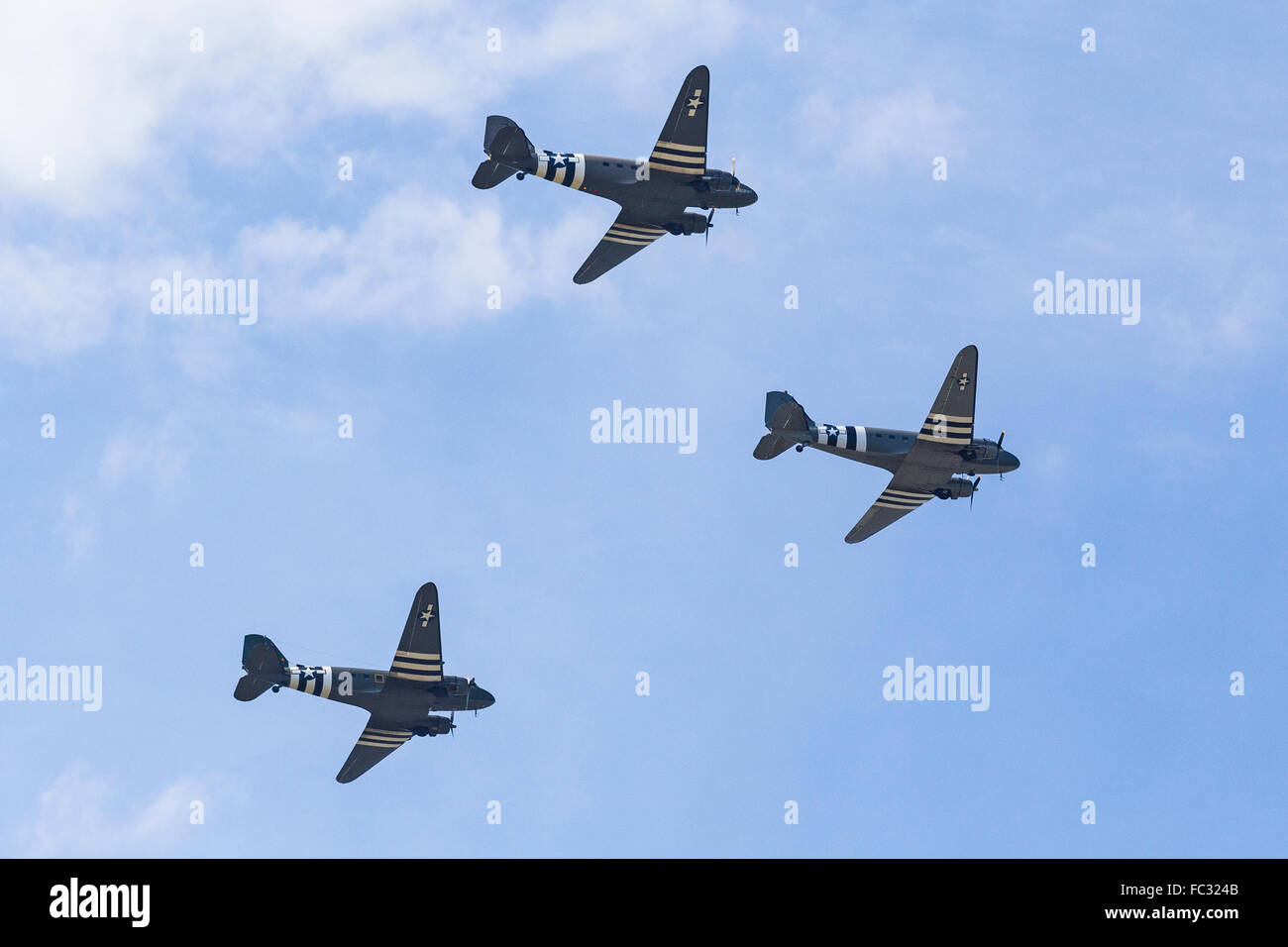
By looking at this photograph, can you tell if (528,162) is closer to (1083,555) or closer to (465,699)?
(465,699)

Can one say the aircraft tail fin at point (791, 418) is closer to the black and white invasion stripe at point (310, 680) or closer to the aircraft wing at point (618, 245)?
the aircraft wing at point (618, 245)

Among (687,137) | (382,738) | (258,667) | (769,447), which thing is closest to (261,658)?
(258,667)

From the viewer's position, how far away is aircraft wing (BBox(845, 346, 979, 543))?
97125 mm

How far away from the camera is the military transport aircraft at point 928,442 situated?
97.6 metres

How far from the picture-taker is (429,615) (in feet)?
325

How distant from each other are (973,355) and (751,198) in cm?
1616

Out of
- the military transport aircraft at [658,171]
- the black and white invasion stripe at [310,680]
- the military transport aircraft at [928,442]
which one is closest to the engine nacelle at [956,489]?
the military transport aircraft at [928,442]

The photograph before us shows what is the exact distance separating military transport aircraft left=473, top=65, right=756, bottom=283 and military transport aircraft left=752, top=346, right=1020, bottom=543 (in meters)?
12.5

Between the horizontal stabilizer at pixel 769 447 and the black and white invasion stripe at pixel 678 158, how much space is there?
1556cm
